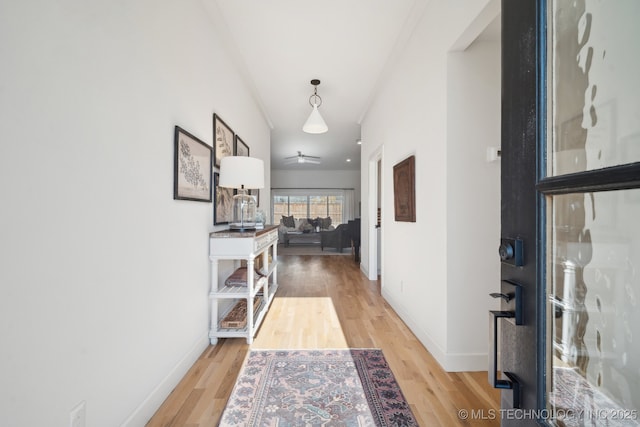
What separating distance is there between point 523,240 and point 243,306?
2596mm

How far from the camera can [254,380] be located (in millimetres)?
1770

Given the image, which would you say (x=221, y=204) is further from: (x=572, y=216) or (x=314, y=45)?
(x=572, y=216)

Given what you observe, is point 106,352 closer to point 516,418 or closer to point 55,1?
point 55,1

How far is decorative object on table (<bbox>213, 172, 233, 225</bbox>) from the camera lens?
2.46m

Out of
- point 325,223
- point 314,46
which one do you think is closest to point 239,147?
point 314,46

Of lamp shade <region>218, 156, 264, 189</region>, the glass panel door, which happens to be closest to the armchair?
lamp shade <region>218, 156, 264, 189</region>

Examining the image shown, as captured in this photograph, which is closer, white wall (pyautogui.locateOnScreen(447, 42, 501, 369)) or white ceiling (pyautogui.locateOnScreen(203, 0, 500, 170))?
white wall (pyautogui.locateOnScreen(447, 42, 501, 369))

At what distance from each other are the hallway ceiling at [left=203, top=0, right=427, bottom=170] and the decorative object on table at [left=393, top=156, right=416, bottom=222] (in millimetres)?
1131

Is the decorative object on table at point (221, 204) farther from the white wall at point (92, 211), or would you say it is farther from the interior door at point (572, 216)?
the interior door at point (572, 216)

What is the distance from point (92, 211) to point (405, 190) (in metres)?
2.30

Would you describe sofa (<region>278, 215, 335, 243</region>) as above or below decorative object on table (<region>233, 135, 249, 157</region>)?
below

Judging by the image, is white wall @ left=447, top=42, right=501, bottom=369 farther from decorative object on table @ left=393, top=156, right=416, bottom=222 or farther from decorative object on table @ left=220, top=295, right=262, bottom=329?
decorative object on table @ left=220, top=295, right=262, bottom=329

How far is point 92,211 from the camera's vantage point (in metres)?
1.11

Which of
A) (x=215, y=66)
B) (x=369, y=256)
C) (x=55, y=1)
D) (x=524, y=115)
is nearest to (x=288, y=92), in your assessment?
(x=215, y=66)
